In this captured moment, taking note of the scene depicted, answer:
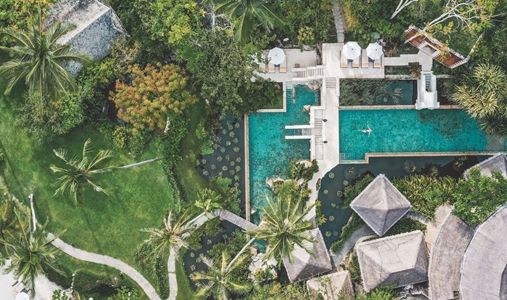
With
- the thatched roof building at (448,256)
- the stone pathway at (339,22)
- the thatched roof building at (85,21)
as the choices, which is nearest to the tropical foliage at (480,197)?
the thatched roof building at (448,256)

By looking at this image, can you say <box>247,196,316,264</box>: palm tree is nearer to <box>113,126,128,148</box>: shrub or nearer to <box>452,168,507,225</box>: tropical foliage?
<box>452,168,507,225</box>: tropical foliage

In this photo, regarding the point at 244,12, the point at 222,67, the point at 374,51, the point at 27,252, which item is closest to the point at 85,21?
the point at 222,67

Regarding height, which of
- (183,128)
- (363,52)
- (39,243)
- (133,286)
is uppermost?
(363,52)

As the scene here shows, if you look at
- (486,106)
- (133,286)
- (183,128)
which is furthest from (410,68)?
(133,286)

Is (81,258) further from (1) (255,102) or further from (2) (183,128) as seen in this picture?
(1) (255,102)

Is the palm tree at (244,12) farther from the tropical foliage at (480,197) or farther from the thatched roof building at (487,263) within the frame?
the thatched roof building at (487,263)

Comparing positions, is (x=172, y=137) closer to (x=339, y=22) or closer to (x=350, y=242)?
(x=339, y=22)
